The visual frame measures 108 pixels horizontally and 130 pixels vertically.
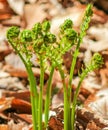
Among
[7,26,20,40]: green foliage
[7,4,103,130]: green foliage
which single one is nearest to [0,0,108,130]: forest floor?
[7,4,103,130]: green foliage

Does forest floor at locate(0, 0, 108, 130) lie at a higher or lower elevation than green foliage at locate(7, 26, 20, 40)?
lower

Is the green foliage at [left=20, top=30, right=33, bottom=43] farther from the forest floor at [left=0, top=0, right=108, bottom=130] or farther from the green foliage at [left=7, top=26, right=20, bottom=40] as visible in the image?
the forest floor at [left=0, top=0, right=108, bottom=130]

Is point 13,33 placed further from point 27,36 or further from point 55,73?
point 55,73

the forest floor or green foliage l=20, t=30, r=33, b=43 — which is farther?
the forest floor

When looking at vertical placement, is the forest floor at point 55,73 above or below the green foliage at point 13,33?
below

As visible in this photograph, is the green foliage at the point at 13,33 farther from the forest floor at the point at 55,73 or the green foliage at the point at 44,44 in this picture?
the forest floor at the point at 55,73

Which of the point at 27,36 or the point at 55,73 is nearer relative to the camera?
the point at 27,36

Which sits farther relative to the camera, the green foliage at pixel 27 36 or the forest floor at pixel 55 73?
the forest floor at pixel 55 73

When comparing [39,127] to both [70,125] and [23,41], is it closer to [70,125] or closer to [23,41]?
[70,125]

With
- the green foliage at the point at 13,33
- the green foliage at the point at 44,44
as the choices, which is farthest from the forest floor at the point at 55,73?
the green foliage at the point at 13,33

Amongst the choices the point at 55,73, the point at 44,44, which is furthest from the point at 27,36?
the point at 55,73

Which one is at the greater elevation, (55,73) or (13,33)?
(13,33)
